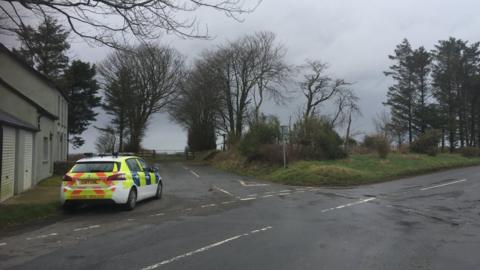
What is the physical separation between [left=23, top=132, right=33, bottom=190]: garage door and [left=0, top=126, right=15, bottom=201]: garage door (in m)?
1.60

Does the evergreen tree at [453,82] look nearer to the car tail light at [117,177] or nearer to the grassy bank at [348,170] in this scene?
the grassy bank at [348,170]

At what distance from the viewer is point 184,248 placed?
859 cm

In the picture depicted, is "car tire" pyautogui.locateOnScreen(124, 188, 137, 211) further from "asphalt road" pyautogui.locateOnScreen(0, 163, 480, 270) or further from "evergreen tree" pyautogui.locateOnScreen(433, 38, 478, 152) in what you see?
"evergreen tree" pyautogui.locateOnScreen(433, 38, 478, 152)

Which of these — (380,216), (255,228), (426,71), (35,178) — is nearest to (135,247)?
(255,228)

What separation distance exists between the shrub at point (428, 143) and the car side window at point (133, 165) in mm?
29202

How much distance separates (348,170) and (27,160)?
15.0 meters

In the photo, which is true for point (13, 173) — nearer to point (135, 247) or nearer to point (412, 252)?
point (135, 247)

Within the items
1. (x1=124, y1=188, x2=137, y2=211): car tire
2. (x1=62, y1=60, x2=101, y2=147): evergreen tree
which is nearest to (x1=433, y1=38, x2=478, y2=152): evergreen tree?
(x1=62, y1=60, x2=101, y2=147): evergreen tree

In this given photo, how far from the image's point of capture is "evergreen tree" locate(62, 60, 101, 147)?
193 feet

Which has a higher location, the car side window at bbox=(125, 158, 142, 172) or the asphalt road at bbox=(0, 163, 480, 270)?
the car side window at bbox=(125, 158, 142, 172)

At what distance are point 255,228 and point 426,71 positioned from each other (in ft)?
200

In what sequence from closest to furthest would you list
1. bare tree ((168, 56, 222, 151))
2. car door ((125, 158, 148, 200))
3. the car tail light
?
the car tail light → car door ((125, 158, 148, 200)) → bare tree ((168, 56, 222, 151))

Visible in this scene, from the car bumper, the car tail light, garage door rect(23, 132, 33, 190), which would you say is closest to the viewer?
the car bumper

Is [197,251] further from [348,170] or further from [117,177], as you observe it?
[348,170]
